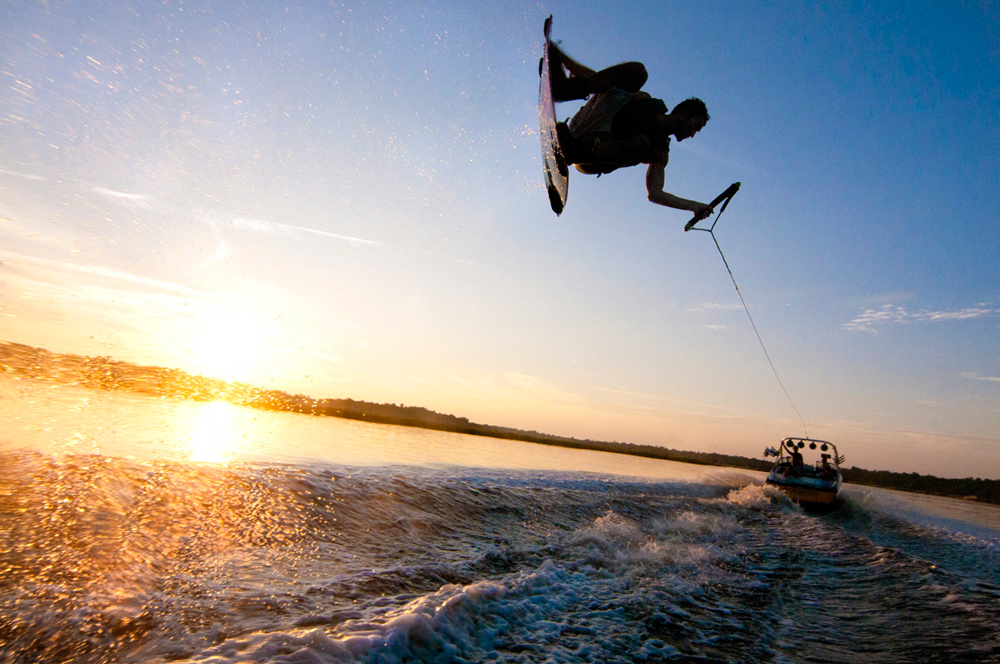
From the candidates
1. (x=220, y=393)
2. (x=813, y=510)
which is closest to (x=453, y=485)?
(x=220, y=393)

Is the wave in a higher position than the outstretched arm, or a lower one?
lower

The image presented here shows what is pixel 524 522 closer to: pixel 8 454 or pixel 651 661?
pixel 651 661

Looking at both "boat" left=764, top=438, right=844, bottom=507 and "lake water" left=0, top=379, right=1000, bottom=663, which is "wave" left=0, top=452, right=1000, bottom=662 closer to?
"lake water" left=0, top=379, right=1000, bottom=663

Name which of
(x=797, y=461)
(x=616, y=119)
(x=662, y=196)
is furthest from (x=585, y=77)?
(x=797, y=461)

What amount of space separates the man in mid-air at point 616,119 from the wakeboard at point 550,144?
0.11 m

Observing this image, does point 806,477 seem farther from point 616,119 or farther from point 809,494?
point 616,119

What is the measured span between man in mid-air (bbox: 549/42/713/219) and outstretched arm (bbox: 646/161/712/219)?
53 mm

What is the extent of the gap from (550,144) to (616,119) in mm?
914

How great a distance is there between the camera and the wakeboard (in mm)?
5797

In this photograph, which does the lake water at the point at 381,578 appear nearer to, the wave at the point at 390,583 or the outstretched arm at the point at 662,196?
the wave at the point at 390,583

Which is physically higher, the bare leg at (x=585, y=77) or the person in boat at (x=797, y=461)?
the bare leg at (x=585, y=77)

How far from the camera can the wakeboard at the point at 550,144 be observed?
5797 mm

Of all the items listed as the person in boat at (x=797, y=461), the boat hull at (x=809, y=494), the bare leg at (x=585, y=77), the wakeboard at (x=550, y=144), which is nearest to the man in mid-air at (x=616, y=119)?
the bare leg at (x=585, y=77)

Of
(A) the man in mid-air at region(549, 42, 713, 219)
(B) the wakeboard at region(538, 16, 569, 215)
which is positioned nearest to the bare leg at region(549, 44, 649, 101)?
(A) the man in mid-air at region(549, 42, 713, 219)
